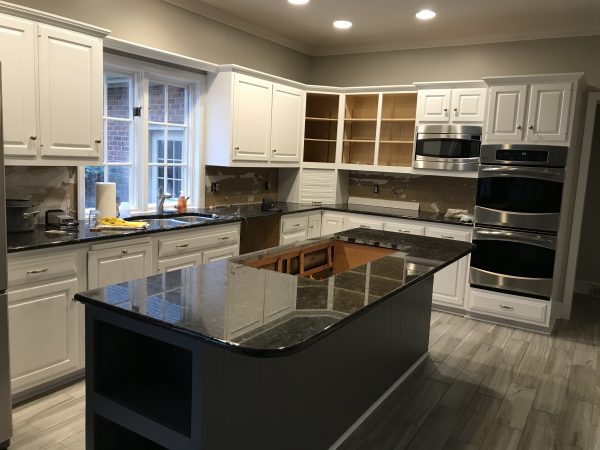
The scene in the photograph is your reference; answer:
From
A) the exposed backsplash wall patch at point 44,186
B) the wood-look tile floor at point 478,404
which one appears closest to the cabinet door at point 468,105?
the wood-look tile floor at point 478,404

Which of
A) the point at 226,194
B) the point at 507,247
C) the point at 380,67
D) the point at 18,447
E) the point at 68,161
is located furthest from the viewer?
the point at 380,67

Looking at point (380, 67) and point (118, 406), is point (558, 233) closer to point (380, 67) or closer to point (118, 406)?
point (380, 67)

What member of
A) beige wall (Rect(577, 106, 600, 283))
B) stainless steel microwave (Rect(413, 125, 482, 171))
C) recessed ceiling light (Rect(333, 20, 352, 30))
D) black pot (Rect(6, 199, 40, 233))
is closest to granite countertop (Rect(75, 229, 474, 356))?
black pot (Rect(6, 199, 40, 233))

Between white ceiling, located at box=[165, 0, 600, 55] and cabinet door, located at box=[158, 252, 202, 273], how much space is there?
217 centimetres

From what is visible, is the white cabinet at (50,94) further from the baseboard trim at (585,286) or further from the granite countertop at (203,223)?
the baseboard trim at (585,286)

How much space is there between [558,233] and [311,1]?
9.54 ft

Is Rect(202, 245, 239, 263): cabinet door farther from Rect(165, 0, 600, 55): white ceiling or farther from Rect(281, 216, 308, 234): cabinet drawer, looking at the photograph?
Rect(165, 0, 600, 55): white ceiling

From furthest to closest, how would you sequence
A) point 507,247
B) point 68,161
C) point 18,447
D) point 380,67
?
point 380,67 → point 507,247 → point 68,161 → point 18,447

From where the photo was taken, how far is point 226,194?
201 inches

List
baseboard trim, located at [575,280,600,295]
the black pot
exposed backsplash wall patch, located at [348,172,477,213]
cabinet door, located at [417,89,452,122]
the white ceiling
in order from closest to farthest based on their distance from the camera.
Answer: the black pot → the white ceiling → cabinet door, located at [417,89,452,122] → exposed backsplash wall patch, located at [348,172,477,213] → baseboard trim, located at [575,280,600,295]

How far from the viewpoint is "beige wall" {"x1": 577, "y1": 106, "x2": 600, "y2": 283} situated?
18.4ft

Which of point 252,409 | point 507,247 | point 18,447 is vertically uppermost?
point 507,247

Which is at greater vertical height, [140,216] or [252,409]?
[140,216]

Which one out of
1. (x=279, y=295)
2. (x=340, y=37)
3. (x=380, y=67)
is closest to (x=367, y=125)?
(x=380, y=67)
